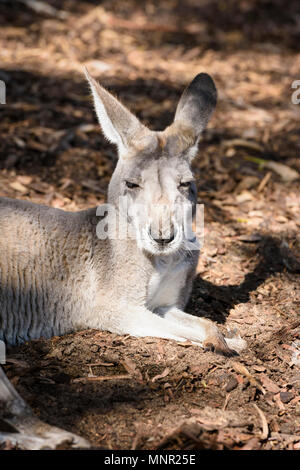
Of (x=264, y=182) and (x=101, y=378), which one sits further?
(x=264, y=182)

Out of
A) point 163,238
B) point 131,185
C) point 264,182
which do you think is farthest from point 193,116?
point 264,182

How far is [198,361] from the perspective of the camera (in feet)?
12.7

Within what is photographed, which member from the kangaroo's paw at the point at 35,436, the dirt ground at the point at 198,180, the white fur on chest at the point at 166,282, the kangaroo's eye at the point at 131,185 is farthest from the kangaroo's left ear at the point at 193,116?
the kangaroo's paw at the point at 35,436

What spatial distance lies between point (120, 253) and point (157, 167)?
0.69 m

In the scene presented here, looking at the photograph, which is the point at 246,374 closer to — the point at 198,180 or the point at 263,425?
the point at 263,425

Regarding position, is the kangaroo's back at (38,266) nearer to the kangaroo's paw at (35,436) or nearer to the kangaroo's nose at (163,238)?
the kangaroo's nose at (163,238)

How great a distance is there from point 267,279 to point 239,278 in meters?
0.25

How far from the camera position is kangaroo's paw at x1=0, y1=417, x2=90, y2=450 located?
2.96 metres

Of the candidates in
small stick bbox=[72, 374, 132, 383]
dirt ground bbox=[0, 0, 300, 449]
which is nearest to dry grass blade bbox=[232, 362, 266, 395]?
dirt ground bbox=[0, 0, 300, 449]

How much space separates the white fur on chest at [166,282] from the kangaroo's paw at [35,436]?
4.64 ft

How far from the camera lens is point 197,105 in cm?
434

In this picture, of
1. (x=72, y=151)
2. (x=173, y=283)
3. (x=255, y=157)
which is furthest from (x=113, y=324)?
(x=255, y=157)

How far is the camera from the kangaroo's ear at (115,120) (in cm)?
409

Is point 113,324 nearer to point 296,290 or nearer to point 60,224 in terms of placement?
point 60,224
